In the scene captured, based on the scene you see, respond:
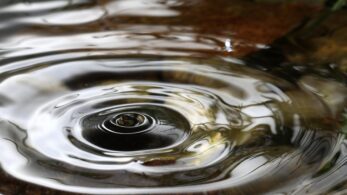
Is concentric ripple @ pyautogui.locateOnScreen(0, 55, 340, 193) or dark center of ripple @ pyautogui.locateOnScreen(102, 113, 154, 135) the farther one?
dark center of ripple @ pyautogui.locateOnScreen(102, 113, 154, 135)

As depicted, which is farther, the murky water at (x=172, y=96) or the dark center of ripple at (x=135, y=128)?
the dark center of ripple at (x=135, y=128)

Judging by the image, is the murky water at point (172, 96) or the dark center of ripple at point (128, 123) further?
the dark center of ripple at point (128, 123)

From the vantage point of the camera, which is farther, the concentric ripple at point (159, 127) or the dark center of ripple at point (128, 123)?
the dark center of ripple at point (128, 123)

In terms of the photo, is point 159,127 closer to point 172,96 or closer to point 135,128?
point 135,128

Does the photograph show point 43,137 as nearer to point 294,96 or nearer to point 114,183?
point 114,183

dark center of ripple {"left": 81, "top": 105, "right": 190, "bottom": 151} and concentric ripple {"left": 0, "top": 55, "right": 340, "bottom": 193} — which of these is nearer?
concentric ripple {"left": 0, "top": 55, "right": 340, "bottom": 193}

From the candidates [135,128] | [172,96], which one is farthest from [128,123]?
[172,96]

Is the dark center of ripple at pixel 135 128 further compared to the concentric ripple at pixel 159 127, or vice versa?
the dark center of ripple at pixel 135 128
